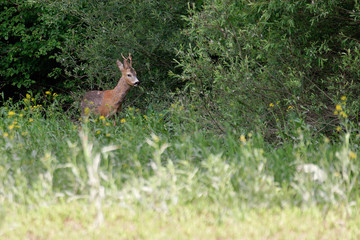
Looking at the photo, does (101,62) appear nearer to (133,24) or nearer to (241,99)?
(133,24)

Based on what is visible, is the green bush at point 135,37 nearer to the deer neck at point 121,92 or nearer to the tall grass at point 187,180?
the deer neck at point 121,92

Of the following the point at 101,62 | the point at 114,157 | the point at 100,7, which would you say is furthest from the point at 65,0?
the point at 114,157

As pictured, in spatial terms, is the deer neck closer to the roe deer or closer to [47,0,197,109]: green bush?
the roe deer

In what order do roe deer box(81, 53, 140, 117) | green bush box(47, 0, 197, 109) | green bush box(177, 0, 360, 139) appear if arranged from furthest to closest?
1. green bush box(47, 0, 197, 109)
2. roe deer box(81, 53, 140, 117)
3. green bush box(177, 0, 360, 139)

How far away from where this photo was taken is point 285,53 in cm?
747

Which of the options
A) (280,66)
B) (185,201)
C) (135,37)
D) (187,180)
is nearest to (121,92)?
(135,37)

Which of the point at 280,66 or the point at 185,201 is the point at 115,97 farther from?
the point at 185,201

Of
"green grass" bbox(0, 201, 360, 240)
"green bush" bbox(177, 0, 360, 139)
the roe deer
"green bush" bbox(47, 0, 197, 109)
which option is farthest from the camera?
"green bush" bbox(47, 0, 197, 109)

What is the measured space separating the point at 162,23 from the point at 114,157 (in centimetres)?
563

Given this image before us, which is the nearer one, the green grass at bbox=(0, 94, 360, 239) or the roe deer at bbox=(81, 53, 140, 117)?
the green grass at bbox=(0, 94, 360, 239)

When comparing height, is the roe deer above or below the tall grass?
below

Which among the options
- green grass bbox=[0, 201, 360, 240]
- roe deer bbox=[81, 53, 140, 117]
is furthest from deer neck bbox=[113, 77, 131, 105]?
green grass bbox=[0, 201, 360, 240]

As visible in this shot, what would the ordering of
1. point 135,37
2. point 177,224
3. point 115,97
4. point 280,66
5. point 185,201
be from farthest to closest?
point 135,37, point 115,97, point 280,66, point 185,201, point 177,224

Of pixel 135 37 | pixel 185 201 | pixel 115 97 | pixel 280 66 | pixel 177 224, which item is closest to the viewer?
pixel 177 224
